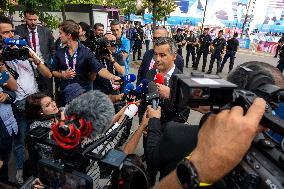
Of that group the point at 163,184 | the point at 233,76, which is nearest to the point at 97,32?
the point at 233,76

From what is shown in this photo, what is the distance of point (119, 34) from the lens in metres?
6.27

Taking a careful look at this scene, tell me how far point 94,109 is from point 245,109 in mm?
849

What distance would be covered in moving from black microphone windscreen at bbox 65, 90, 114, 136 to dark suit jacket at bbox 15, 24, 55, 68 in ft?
12.2

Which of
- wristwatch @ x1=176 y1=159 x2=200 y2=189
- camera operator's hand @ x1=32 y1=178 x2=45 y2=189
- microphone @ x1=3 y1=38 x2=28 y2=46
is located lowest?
camera operator's hand @ x1=32 y1=178 x2=45 y2=189

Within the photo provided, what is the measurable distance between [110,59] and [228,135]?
3676mm

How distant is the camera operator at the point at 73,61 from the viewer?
3662 millimetres

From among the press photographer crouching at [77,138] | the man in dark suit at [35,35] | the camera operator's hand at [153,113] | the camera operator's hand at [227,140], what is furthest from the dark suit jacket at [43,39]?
the camera operator's hand at [227,140]

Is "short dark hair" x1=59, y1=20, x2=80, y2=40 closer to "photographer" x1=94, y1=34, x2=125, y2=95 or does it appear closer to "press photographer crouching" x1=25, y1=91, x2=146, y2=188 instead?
"photographer" x1=94, y1=34, x2=125, y2=95

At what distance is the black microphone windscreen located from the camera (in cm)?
146

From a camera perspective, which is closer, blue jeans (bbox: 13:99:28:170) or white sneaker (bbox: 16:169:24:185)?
blue jeans (bbox: 13:99:28:170)

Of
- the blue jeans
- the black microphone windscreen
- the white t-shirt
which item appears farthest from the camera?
the white t-shirt

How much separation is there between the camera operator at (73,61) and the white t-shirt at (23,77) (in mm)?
325

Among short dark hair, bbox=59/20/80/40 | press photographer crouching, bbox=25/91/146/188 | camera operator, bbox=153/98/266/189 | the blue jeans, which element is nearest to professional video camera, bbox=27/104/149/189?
press photographer crouching, bbox=25/91/146/188

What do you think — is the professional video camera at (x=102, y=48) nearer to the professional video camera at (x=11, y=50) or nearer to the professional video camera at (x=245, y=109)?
the professional video camera at (x=11, y=50)
